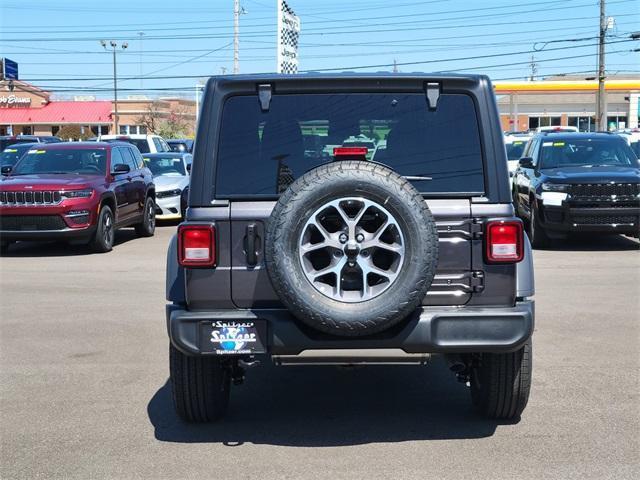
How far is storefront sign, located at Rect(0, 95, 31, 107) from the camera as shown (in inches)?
3391

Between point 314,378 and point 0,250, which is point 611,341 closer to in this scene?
point 314,378

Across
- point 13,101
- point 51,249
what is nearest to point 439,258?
point 51,249

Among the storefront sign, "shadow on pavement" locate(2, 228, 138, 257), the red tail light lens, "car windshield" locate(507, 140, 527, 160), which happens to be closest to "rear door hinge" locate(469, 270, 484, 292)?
the red tail light lens

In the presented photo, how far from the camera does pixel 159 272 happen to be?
1230 centimetres


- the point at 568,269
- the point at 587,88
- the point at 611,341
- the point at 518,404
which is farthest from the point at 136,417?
the point at 587,88

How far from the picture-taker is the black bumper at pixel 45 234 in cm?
1393

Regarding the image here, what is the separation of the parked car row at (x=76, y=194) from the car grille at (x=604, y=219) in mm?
7434

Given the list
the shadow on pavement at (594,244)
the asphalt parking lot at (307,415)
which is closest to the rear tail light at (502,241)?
the asphalt parking lot at (307,415)

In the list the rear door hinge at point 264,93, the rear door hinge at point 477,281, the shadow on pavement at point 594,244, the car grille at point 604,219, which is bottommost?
the shadow on pavement at point 594,244

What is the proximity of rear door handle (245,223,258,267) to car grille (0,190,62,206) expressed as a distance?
9852mm

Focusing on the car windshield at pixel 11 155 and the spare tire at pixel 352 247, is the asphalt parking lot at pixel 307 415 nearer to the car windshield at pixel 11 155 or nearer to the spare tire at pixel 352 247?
the spare tire at pixel 352 247

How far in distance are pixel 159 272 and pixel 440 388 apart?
6.81 m

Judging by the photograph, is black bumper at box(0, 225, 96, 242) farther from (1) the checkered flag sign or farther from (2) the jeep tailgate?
(2) the jeep tailgate

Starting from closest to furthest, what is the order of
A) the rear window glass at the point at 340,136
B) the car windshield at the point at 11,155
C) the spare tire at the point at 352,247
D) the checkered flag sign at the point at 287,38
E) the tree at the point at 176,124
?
the spare tire at the point at 352,247 < the rear window glass at the point at 340,136 < the checkered flag sign at the point at 287,38 < the car windshield at the point at 11,155 < the tree at the point at 176,124
